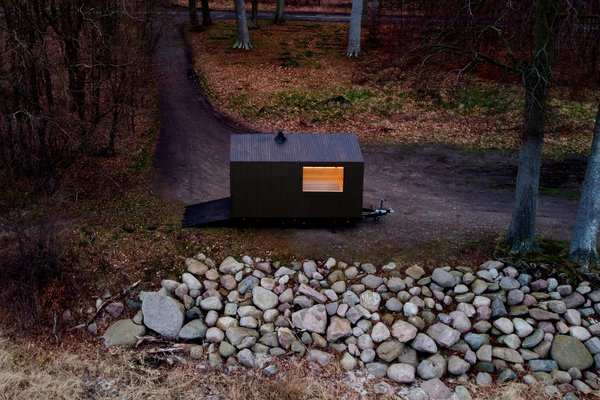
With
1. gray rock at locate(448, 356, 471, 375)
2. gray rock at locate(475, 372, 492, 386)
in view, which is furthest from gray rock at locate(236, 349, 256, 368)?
gray rock at locate(475, 372, 492, 386)

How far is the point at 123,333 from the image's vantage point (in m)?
12.6

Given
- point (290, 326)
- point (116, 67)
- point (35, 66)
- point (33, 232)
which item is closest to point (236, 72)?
point (116, 67)

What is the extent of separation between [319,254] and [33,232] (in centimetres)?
740

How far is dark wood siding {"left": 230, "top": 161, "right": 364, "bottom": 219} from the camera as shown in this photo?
14398 mm

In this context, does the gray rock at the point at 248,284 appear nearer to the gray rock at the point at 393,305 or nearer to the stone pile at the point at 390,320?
the stone pile at the point at 390,320

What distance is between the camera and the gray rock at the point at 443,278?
529 inches

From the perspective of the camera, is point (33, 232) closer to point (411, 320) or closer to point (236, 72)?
point (411, 320)

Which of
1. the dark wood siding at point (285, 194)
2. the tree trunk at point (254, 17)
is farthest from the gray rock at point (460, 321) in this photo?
the tree trunk at point (254, 17)

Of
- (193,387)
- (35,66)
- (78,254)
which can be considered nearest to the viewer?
(193,387)

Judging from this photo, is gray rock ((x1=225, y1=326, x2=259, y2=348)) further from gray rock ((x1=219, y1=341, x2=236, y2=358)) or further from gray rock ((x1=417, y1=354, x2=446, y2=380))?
gray rock ((x1=417, y1=354, x2=446, y2=380))

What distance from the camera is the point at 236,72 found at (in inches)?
1051

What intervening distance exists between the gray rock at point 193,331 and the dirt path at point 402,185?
3.16 metres

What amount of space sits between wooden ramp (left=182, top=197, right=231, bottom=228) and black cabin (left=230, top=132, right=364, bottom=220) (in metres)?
0.58

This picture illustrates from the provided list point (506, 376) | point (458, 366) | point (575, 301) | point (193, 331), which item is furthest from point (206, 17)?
point (506, 376)
